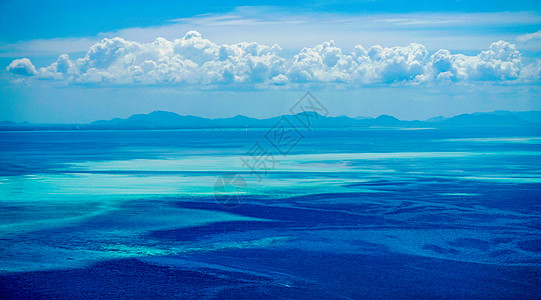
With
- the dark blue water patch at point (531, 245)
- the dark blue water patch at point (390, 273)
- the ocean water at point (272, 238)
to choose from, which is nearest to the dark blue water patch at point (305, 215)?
the ocean water at point (272, 238)

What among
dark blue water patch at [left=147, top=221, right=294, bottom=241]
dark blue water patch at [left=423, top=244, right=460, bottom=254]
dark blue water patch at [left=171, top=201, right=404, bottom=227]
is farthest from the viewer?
dark blue water patch at [left=171, top=201, right=404, bottom=227]

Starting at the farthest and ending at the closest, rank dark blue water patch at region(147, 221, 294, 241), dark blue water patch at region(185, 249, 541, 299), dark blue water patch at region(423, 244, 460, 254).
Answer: dark blue water patch at region(147, 221, 294, 241)
dark blue water patch at region(423, 244, 460, 254)
dark blue water patch at region(185, 249, 541, 299)

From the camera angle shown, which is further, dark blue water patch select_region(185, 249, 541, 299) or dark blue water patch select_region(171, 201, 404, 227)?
dark blue water patch select_region(171, 201, 404, 227)

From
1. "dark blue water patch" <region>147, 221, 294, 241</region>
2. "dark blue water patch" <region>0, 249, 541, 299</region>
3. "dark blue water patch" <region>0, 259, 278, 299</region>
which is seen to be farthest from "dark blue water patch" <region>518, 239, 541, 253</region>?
"dark blue water patch" <region>0, 259, 278, 299</region>

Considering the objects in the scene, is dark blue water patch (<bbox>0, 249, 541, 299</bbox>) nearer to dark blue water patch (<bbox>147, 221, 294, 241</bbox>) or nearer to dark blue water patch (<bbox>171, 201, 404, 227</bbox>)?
dark blue water patch (<bbox>147, 221, 294, 241</bbox>)

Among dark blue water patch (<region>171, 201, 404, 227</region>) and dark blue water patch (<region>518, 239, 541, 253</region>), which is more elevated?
dark blue water patch (<region>171, 201, 404, 227</region>)

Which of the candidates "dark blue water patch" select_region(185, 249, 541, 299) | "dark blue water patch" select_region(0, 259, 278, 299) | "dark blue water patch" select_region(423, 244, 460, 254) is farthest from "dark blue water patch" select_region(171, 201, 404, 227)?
"dark blue water patch" select_region(0, 259, 278, 299)

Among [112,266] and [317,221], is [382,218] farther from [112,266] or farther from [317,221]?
[112,266]

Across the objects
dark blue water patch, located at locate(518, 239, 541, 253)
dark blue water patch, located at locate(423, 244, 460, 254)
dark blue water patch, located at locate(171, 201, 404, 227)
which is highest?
dark blue water patch, located at locate(171, 201, 404, 227)

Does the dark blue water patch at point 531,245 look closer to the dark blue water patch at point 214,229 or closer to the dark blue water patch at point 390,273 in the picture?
the dark blue water patch at point 390,273

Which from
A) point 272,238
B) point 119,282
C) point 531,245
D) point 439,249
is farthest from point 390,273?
point 119,282
